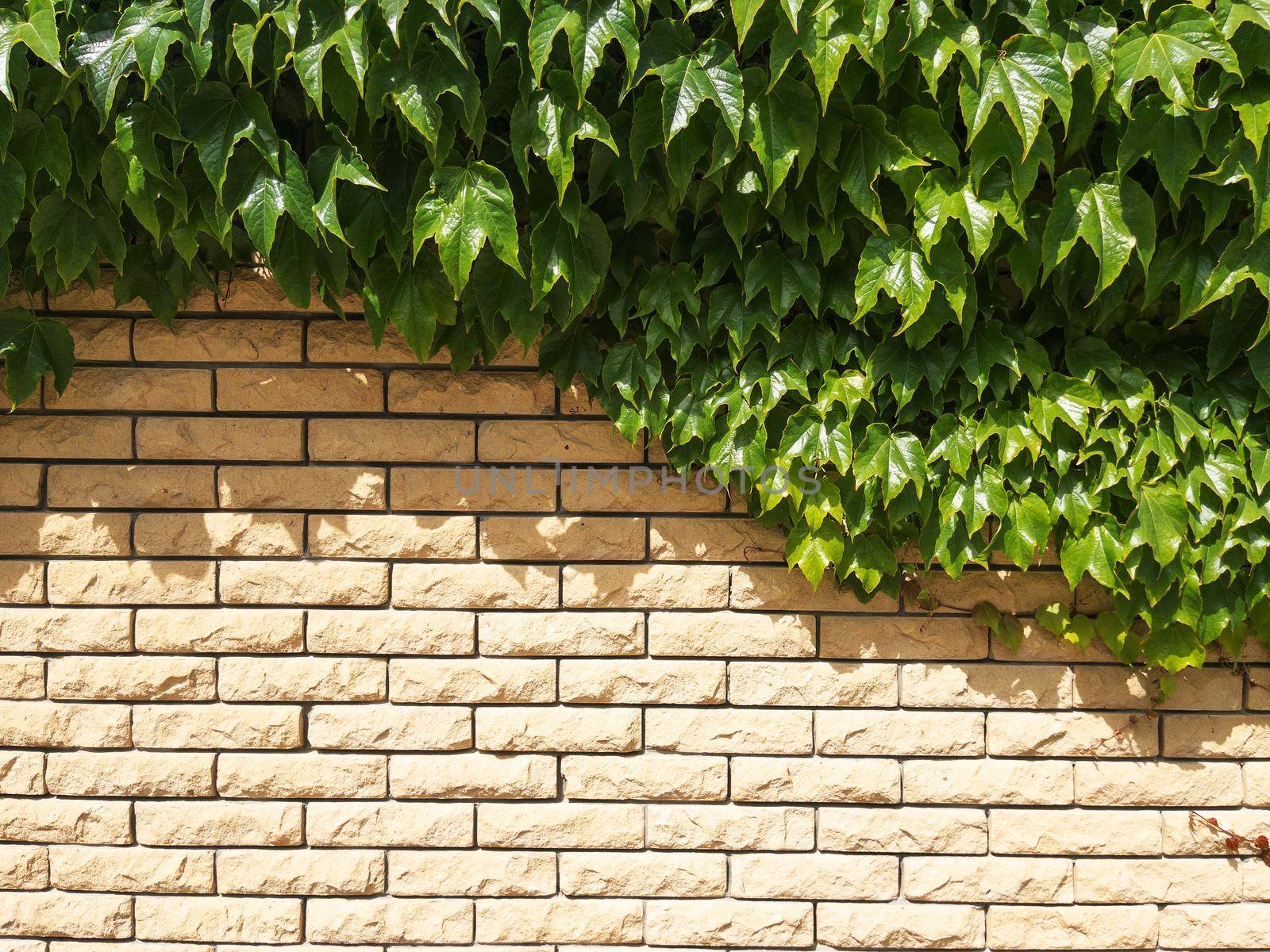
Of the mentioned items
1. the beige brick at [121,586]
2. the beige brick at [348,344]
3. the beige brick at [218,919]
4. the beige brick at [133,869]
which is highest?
the beige brick at [348,344]

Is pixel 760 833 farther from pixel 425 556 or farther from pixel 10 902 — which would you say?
pixel 10 902

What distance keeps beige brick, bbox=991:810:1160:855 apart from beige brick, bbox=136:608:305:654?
1.80 metres

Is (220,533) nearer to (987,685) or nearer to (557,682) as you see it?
(557,682)

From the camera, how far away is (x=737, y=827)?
2188mm

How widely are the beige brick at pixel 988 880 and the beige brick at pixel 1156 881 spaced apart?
0.16 feet

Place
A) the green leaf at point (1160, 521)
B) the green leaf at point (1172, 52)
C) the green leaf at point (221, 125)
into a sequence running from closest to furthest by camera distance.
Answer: the green leaf at point (1172, 52), the green leaf at point (221, 125), the green leaf at point (1160, 521)

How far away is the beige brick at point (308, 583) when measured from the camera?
2.19m

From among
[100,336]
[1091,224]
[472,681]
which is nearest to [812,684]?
[472,681]

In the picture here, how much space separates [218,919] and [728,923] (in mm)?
1266

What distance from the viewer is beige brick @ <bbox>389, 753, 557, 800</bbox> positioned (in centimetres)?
219

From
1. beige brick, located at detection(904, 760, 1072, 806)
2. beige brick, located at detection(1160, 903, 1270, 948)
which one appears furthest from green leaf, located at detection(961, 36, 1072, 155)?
beige brick, located at detection(1160, 903, 1270, 948)

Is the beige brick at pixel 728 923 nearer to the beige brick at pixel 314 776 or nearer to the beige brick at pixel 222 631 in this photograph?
the beige brick at pixel 314 776

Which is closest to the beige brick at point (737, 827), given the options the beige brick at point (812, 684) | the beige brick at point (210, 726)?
the beige brick at point (812, 684)

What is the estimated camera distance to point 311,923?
2217 millimetres
